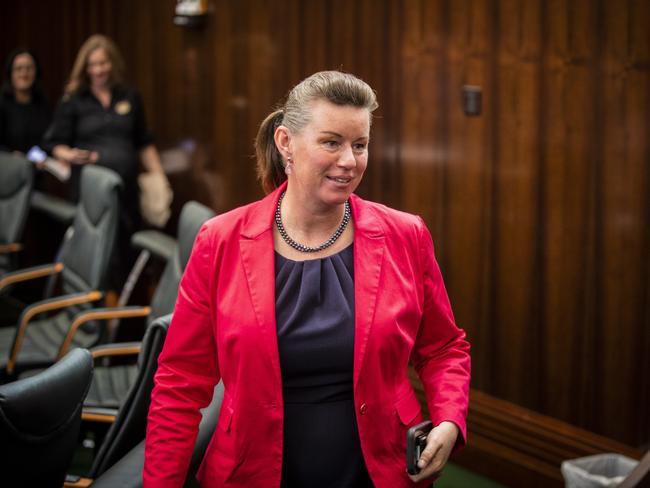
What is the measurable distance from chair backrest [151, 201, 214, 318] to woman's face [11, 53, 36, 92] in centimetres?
301

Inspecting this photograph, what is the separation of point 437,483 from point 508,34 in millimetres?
1739

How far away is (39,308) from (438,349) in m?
2.17

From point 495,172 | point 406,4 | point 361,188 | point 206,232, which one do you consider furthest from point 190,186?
point 206,232

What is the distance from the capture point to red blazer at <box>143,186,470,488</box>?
1846mm

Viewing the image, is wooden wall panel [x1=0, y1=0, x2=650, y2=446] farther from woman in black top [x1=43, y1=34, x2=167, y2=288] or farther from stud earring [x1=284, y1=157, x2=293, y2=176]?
stud earring [x1=284, y1=157, x2=293, y2=176]

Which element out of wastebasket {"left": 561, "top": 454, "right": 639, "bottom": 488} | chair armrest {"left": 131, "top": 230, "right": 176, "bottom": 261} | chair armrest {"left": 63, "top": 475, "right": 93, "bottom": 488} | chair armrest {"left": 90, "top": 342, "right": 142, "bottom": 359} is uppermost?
chair armrest {"left": 131, "top": 230, "right": 176, "bottom": 261}

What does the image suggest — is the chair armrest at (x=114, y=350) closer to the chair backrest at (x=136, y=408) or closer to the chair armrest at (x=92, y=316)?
the chair armrest at (x=92, y=316)

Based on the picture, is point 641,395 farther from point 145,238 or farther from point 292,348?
point 145,238

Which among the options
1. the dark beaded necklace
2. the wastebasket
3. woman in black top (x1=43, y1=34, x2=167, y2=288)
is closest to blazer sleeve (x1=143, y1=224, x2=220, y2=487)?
the dark beaded necklace

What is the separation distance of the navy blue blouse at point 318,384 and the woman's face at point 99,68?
3761 mm

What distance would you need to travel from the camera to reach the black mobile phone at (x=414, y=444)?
1825 mm

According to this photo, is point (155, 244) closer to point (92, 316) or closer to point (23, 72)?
point (92, 316)

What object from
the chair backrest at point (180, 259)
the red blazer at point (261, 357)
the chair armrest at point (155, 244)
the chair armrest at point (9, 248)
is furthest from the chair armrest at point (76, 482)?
the chair armrest at point (9, 248)

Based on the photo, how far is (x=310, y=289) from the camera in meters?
1.88
